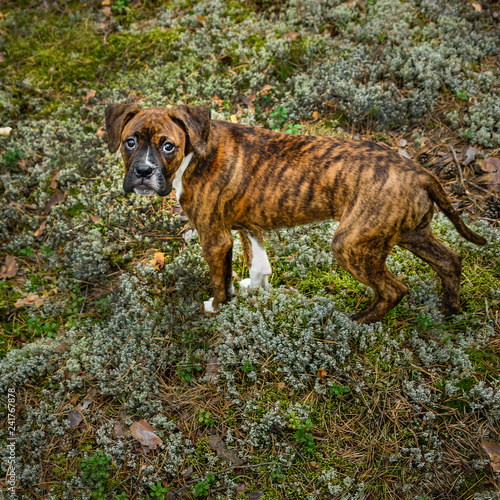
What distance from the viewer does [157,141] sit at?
9.98ft

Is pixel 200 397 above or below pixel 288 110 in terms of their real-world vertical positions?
below

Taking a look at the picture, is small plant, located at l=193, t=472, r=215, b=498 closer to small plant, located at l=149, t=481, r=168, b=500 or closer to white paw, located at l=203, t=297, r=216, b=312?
small plant, located at l=149, t=481, r=168, b=500

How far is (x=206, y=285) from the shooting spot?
446cm

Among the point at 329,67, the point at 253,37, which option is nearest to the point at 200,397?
the point at 329,67

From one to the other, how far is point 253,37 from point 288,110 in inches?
69.9

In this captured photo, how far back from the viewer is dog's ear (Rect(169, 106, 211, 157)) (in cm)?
309

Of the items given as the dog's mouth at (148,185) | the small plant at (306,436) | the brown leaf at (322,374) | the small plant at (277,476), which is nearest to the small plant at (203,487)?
the small plant at (277,476)

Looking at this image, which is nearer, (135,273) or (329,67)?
(135,273)

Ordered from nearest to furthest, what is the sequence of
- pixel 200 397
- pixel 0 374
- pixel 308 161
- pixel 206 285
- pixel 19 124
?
pixel 308 161 < pixel 200 397 < pixel 0 374 < pixel 206 285 < pixel 19 124

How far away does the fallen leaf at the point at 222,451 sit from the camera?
325 cm

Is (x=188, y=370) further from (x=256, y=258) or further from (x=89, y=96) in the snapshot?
(x=89, y=96)

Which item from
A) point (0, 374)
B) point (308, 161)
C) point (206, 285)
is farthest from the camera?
point (206, 285)

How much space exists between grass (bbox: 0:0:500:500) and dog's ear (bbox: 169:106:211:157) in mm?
1740

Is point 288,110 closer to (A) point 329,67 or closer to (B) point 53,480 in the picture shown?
(A) point 329,67
